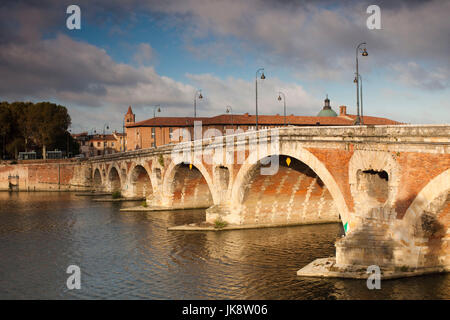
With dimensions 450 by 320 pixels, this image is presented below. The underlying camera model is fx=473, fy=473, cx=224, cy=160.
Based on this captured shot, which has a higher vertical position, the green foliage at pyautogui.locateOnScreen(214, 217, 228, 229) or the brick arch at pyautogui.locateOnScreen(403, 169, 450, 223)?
the brick arch at pyautogui.locateOnScreen(403, 169, 450, 223)

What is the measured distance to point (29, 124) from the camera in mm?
88938

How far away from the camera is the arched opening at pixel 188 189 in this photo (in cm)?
4625

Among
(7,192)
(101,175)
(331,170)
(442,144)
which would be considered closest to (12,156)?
(7,192)

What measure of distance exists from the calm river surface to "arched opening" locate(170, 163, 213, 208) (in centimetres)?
640

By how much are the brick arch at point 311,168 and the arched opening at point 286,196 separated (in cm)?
23

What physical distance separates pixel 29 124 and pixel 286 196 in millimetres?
69079

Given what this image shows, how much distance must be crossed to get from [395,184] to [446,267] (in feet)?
13.2

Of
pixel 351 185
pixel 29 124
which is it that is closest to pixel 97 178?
pixel 29 124

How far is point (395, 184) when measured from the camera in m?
19.6

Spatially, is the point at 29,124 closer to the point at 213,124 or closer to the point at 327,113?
the point at 213,124

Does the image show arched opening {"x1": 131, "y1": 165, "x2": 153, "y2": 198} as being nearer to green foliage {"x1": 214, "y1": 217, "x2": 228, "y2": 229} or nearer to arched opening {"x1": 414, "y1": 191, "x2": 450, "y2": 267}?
green foliage {"x1": 214, "y1": 217, "x2": 228, "y2": 229}

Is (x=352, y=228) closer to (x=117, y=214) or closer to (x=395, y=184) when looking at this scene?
(x=395, y=184)

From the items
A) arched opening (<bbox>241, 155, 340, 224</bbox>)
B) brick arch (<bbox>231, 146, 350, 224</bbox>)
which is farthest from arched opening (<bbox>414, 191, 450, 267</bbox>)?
arched opening (<bbox>241, 155, 340, 224</bbox>)

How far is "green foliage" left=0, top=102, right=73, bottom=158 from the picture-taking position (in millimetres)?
88875
